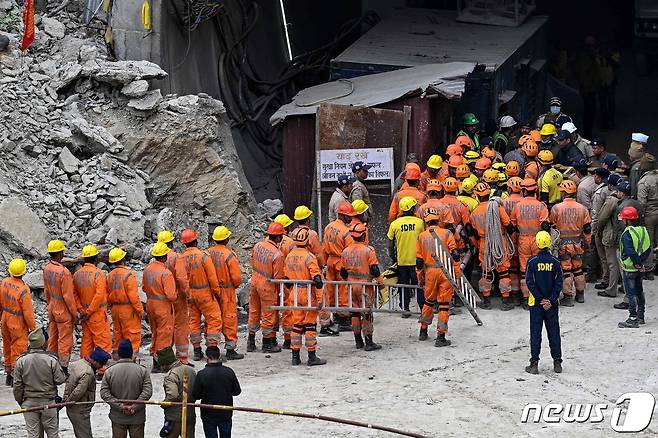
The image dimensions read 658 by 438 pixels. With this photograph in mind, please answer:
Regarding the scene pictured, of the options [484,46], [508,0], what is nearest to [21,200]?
[484,46]

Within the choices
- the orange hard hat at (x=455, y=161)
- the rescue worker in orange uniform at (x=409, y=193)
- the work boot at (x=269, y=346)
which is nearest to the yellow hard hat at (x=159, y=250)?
the work boot at (x=269, y=346)

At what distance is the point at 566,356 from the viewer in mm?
18078

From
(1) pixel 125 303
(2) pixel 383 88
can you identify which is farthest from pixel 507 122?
(1) pixel 125 303

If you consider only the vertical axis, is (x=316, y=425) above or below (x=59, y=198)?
below

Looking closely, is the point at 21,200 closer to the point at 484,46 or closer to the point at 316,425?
the point at 316,425

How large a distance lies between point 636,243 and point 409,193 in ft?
10.6

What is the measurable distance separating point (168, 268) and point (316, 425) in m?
3.06

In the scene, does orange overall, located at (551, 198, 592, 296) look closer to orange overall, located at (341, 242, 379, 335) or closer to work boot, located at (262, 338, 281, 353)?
orange overall, located at (341, 242, 379, 335)

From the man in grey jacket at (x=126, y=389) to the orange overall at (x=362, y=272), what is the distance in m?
4.41

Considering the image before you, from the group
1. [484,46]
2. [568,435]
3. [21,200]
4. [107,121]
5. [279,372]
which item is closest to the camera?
[568,435]

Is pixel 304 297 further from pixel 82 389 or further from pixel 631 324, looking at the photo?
pixel 631 324

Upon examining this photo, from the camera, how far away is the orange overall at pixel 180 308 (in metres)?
17.8

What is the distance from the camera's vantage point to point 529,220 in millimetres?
19766

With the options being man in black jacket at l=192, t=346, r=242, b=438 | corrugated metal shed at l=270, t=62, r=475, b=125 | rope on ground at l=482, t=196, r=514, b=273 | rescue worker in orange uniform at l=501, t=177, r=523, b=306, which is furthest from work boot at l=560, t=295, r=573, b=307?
man in black jacket at l=192, t=346, r=242, b=438
